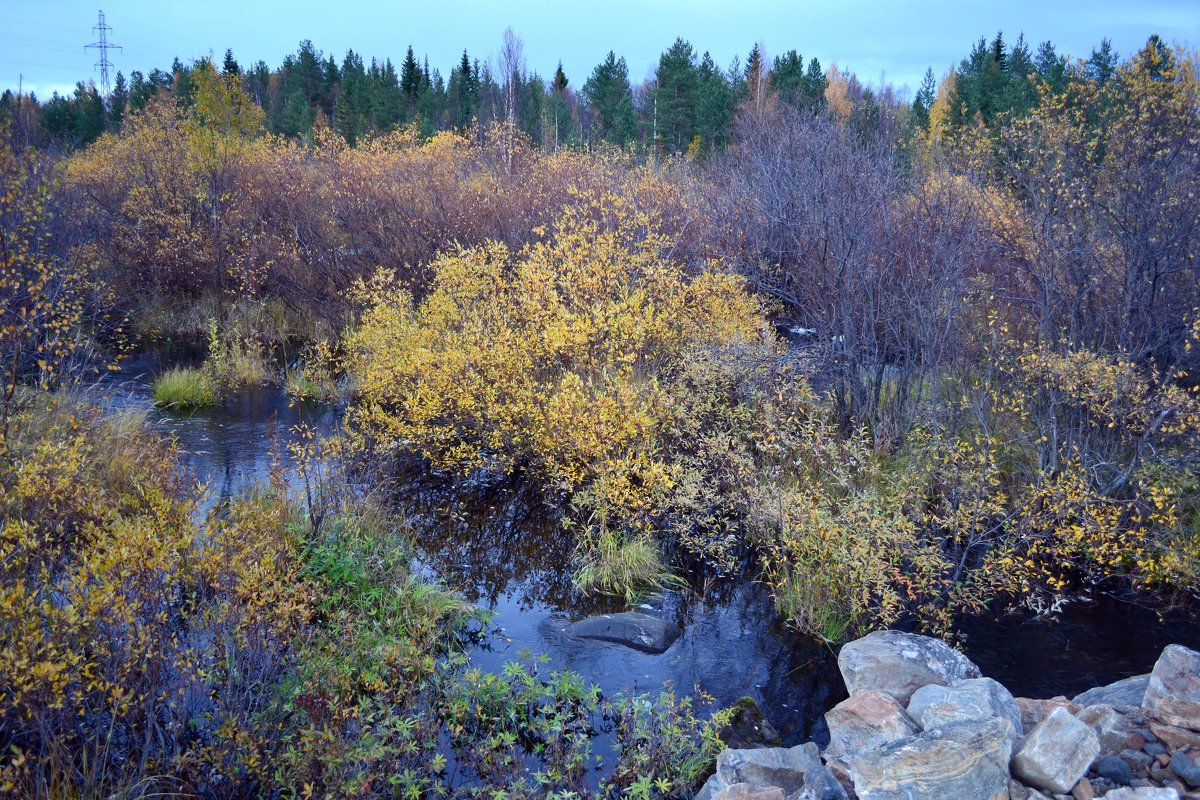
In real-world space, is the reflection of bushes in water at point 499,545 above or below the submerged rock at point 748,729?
above

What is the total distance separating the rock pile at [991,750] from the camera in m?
4.18

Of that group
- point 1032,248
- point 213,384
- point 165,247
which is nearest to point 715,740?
point 1032,248

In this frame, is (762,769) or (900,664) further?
(900,664)

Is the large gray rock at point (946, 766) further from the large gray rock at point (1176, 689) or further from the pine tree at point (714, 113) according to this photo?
the pine tree at point (714, 113)

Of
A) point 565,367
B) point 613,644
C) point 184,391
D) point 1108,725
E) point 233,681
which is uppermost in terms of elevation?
point 565,367

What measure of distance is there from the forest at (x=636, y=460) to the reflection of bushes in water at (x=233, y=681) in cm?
3

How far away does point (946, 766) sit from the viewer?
4258 millimetres

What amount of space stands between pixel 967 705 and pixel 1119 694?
4.28 feet

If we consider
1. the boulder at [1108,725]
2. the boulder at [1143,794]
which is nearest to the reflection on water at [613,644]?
the boulder at [1108,725]

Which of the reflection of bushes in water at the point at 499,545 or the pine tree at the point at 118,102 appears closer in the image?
the reflection of bushes in water at the point at 499,545

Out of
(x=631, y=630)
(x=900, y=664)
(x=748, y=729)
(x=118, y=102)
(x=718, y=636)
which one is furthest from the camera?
(x=118, y=102)

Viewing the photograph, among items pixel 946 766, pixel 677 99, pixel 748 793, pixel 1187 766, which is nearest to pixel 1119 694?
pixel 1187 766

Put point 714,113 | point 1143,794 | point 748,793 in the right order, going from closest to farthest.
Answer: point 1143,794 < point 748,793 < point 714,113

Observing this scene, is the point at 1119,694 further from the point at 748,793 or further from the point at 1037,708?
the point at 748,793
